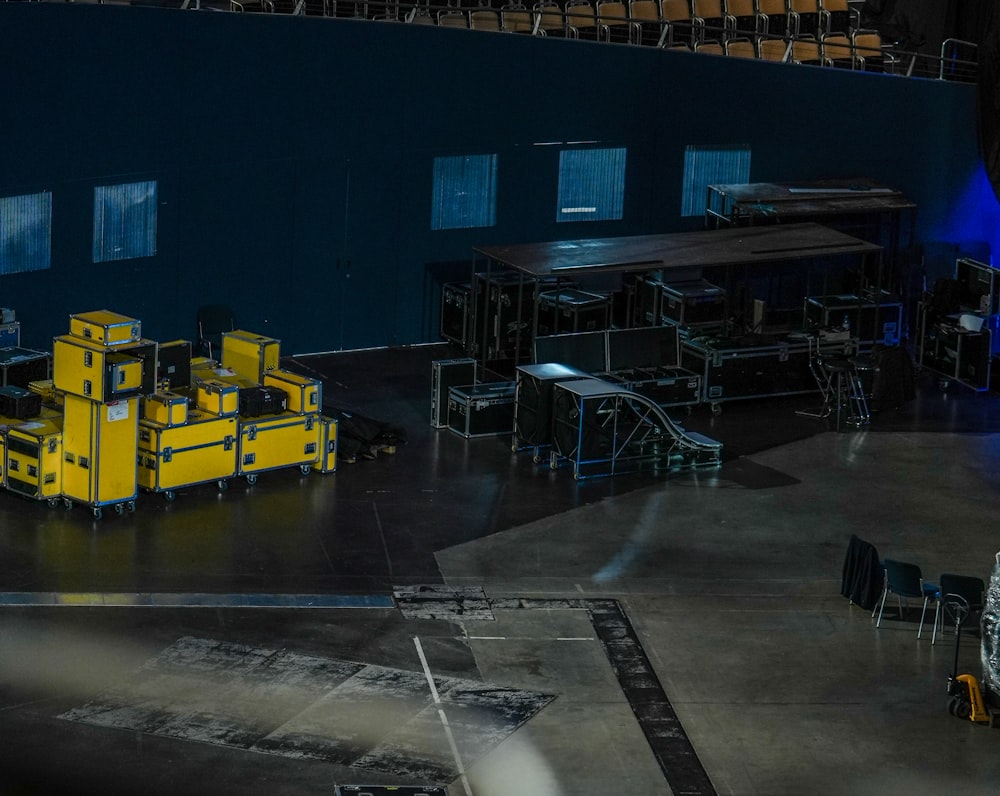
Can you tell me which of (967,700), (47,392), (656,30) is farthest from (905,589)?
(656,30)

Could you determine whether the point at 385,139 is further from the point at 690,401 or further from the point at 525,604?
the point at 525,604

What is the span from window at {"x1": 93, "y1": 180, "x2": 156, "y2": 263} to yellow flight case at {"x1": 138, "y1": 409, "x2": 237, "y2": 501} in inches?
176

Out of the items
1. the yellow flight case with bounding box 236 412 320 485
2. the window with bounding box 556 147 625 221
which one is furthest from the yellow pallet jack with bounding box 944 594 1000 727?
the window with bounding box 556 147 625 221

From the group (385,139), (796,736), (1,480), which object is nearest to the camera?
(796,736)

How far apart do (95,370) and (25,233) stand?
16.1ft

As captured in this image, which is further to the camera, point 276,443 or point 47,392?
point 276,443

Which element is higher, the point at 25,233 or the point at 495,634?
the point at 25,233

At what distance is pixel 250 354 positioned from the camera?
76.6ft

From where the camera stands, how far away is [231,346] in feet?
77.4

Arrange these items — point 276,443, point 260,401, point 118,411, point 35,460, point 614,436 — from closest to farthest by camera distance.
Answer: point 118,411
point 35,460
point 260,401
point 276,443
point 614,436

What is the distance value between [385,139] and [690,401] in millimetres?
6164

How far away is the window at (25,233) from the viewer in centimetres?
2380

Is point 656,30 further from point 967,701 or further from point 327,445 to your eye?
point 967,701

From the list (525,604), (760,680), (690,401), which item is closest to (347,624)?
(525,604)
